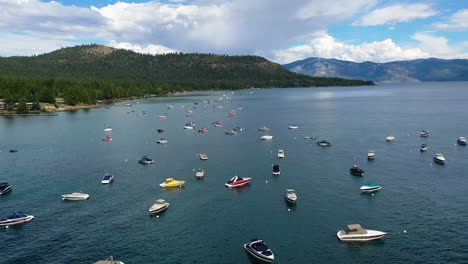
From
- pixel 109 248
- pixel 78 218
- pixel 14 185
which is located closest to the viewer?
pixel 109 248

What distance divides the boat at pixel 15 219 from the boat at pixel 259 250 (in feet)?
145

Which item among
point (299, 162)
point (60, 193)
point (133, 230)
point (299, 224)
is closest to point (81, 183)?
point (60, 193)

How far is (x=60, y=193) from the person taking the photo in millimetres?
81375

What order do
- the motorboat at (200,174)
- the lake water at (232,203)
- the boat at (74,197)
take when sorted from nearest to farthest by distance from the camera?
the lake water at (232,203), the boat at (74,197), the motorboat at (200,174)

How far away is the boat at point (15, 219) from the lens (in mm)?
64125

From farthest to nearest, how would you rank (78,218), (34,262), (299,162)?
(299,162)
(78,218)
(34,262)

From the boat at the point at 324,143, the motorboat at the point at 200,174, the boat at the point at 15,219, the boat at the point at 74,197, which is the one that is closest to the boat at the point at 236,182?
the motorboat at the point at 200,174

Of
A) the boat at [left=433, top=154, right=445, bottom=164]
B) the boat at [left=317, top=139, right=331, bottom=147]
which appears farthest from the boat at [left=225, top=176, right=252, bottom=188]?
the boat at [left=433, top=154, right=445, bottom=164]

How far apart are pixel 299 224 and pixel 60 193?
57549mm

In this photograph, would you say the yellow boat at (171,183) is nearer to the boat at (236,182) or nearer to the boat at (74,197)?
the boat at (236,182)

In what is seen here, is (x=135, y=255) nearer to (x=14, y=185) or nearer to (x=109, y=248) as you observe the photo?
(x=109, y=248)

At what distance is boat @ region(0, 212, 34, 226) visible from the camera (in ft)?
210

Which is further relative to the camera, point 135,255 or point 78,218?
point 78,218

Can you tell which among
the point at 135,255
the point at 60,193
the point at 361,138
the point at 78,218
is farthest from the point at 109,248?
the point at 361,138
